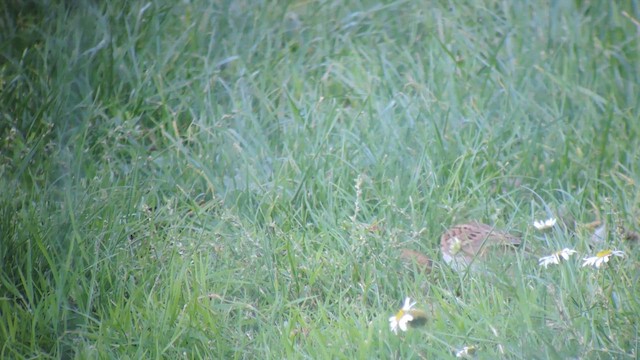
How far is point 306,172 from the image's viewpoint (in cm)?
414

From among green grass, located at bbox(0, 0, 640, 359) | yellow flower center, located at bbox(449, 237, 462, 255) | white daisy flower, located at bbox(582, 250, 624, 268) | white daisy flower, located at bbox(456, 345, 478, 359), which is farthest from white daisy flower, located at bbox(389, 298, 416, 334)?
white daisy flower, located at bbox(582, 250, 624, 268)

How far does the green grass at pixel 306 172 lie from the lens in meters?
3.27

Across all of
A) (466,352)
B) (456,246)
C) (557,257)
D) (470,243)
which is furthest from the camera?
(470,243)

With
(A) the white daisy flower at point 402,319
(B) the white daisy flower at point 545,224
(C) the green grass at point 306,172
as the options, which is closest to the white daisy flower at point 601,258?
(C) the green grass at point 306,172

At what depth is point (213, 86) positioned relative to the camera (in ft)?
16.0

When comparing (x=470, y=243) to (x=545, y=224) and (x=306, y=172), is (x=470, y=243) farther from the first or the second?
(x=306, y=172)

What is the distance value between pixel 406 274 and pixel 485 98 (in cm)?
137

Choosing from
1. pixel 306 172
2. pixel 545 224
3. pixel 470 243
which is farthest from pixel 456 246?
pixel 306 172

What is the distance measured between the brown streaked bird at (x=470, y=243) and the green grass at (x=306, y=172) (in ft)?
0.22

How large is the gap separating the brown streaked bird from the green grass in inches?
2.7

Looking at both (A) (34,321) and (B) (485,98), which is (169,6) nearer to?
(B) (485,98)

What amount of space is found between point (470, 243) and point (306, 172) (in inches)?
35.7

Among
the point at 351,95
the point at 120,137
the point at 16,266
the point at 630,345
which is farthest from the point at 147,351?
the point at 351,95

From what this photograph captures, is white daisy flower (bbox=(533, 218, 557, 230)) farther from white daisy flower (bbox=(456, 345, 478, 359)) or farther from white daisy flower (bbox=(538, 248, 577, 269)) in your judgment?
white daisy flower (bbox=(456, 345, 478, 359))
